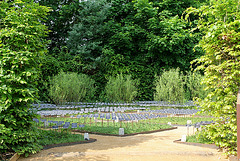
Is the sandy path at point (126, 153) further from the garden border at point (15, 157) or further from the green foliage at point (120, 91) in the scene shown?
the green foliage at point (120, 91)

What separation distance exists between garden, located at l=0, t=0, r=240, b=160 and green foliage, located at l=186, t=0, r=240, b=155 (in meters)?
0.02

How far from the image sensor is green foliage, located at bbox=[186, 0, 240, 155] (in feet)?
17.9

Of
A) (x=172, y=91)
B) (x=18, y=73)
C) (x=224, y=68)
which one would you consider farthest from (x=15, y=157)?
(x=172, y=91)

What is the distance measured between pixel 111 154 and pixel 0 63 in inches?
139

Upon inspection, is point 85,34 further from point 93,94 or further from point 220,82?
point 220,82

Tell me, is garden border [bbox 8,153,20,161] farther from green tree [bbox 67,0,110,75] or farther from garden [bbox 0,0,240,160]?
green tree [bbox 67,0,110,75]

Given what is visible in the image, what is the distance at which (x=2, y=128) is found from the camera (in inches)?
206

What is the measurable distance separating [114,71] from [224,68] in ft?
49.6

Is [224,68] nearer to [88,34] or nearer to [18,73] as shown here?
[18,73]

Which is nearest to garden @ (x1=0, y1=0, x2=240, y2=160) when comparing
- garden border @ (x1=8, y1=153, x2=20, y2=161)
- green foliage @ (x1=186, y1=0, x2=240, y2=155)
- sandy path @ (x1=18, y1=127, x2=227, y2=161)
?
green foliage @ (x1=186, y1=0, x2=240, y2=155)

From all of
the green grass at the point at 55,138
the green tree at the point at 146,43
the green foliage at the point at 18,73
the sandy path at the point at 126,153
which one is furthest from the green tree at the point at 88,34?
the green foliage at the point at 18,73

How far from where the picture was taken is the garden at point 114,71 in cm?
573

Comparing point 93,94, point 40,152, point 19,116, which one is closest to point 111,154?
point 40,152

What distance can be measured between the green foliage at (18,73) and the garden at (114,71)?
0.03m
